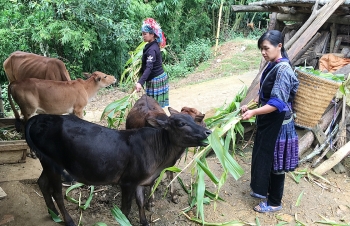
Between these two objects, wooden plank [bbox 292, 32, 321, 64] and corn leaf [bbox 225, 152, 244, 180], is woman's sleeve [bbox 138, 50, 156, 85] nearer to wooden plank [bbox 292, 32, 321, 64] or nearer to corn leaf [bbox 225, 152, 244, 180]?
corn leaf [bbox 225, 152, 244, 180]

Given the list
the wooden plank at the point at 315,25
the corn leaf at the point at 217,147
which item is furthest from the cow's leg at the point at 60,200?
the wooden plank at the point at 315,25

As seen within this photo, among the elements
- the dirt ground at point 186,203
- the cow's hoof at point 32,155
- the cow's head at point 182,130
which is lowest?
the dirt ground at point 186,203

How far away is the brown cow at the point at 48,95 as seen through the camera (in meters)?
5.44

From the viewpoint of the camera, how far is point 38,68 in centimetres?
674

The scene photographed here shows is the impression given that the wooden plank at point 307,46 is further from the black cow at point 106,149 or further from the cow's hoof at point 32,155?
the cow's hoof at point 32,155

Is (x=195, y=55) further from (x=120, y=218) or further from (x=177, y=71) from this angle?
(x=120, y=218)

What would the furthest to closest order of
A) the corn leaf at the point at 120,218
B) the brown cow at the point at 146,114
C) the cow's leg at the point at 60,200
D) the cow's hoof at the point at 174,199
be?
the cow's hoof at the point at 174,199, the brown cow at the point at 146,114, the cow's leg at the point at 60,200, the corn leaf at the point at 120,218

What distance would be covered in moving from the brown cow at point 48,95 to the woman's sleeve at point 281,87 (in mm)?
3679

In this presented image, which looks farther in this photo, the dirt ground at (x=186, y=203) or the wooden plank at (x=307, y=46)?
the wooden plank at (x=307, y=46)

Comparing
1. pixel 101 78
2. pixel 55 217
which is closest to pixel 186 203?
pixel 55 217

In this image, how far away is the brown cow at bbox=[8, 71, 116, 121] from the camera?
17.8 ft

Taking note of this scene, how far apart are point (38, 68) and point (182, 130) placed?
436 centimetres

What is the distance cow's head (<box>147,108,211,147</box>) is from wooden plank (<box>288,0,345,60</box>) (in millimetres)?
2895

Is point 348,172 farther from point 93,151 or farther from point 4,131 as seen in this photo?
point 4,131
